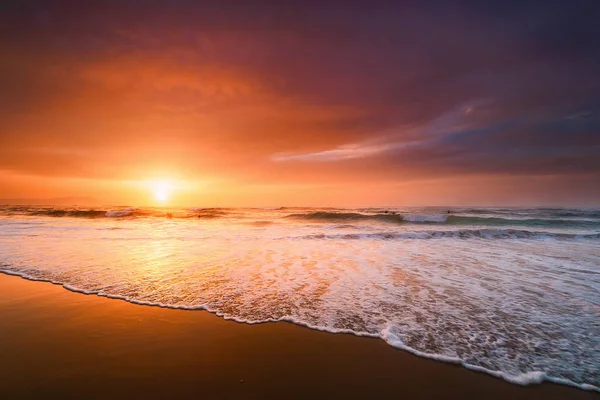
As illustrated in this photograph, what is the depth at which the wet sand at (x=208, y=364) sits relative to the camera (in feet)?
10.4

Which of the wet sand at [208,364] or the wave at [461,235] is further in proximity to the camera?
the wave at [461,235]

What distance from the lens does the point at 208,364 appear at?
3.62m

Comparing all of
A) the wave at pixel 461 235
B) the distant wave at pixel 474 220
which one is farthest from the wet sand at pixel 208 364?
the distant wave at pixel 474 220

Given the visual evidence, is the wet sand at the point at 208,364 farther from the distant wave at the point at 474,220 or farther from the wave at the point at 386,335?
the distant wave at the point at 474,220

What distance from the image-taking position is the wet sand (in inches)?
124

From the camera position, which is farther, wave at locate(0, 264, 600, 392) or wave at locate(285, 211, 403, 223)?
wave at locate(285, 211, 403, 223)

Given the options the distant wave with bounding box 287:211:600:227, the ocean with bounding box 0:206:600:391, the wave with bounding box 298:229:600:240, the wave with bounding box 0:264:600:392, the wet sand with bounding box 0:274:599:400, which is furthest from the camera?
the distant wave with bounding box 287:211:600:227

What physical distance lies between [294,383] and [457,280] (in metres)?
6.63

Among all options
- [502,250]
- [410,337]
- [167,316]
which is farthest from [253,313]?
[502,250]

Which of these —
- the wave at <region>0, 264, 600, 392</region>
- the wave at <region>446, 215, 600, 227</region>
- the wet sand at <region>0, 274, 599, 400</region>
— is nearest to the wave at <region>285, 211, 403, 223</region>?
the wave at <region>446, 215, 600, 227</region>

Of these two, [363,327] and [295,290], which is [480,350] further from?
[295,290]

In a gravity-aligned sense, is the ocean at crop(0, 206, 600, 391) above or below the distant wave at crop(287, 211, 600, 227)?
below

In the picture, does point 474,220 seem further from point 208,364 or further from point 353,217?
point 208,364

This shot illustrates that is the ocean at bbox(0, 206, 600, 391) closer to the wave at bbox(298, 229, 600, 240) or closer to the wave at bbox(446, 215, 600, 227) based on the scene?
the wave at bbox(298, 229, 600, 240)
